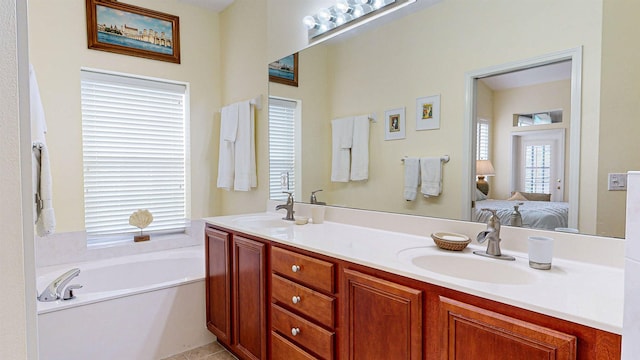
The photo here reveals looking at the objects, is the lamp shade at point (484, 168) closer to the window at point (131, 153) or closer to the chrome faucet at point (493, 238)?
the chrome faucet at point (493, 238)

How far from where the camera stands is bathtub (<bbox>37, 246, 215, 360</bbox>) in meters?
1.99

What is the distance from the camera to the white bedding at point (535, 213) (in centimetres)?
136

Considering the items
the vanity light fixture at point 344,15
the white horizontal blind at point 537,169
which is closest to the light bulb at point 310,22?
the vanity light fixture at point 344,15

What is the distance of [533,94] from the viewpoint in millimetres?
1419

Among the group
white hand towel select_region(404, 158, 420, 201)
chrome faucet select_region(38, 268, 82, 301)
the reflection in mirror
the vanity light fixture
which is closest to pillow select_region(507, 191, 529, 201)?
the reflection in mirror

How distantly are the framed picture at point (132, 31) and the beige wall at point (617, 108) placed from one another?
317 centimetres

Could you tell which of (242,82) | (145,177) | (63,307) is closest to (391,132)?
(242,82)

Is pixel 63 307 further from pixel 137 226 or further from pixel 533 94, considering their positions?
pixel 533 94

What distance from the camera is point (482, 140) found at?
1597 millimetres

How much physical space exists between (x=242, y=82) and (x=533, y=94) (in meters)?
2.40

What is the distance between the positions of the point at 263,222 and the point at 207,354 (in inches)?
38.9

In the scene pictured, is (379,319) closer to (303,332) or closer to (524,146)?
(303,332)

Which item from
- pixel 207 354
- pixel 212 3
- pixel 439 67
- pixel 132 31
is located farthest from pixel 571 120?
pixel 132 31

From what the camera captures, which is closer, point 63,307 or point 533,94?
point 533,94
